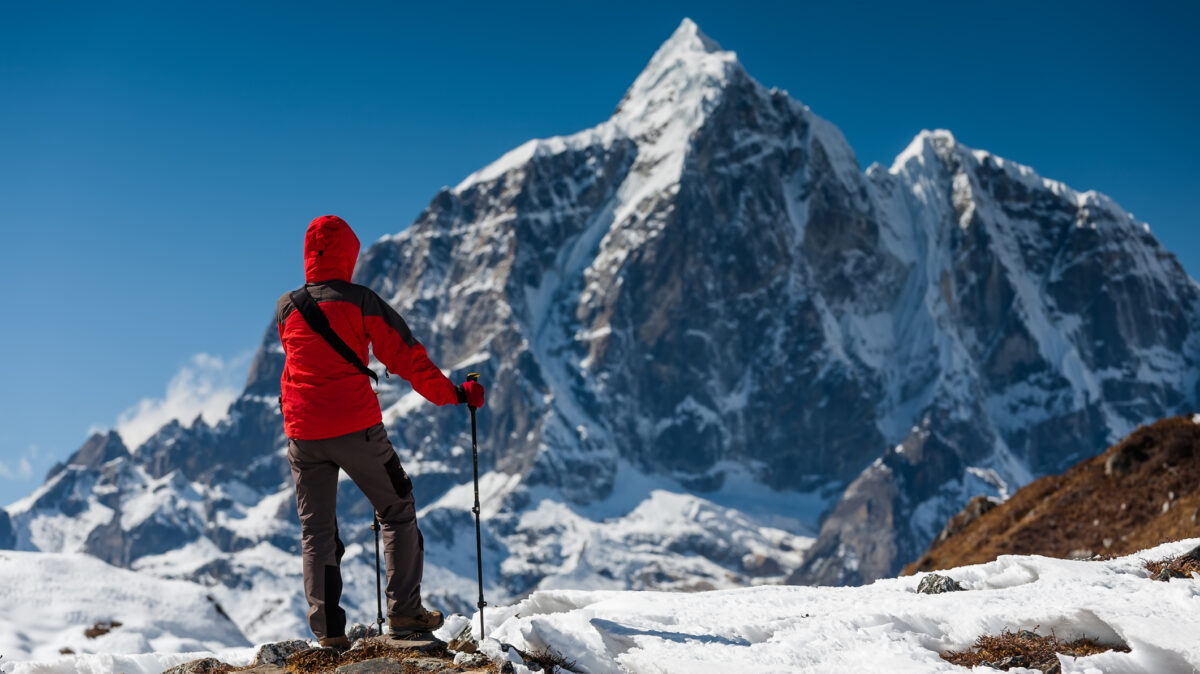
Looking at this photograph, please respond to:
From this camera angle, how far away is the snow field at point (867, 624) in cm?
994

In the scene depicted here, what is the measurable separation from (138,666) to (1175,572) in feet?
37.2

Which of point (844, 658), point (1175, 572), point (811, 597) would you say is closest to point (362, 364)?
point (844, 658)

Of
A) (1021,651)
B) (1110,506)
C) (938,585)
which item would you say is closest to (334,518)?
(1021,651)

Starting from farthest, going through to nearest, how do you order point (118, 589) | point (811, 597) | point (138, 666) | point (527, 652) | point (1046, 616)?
point (118, 589)
point (811, 597)
point (138, 666)
point (1046, 616)
point (527, 652)

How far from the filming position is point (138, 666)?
1166 centimetres

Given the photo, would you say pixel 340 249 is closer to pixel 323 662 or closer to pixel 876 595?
pixel 323 662

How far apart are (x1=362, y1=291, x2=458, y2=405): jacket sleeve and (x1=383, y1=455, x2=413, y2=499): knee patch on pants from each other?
742 millimetres

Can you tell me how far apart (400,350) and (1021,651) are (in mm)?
6418

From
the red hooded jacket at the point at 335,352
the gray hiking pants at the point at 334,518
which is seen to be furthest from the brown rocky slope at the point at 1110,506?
the red hooded jacket at the point at 335,352

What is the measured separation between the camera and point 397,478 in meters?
10.8

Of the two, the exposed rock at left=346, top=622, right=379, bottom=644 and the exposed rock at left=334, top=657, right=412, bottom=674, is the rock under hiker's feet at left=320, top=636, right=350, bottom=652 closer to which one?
the exposed rock at left=334, top=657, right=412, bottom=674

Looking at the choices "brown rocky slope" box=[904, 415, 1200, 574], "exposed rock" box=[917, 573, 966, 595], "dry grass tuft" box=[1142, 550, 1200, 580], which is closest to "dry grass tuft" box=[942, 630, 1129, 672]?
"dry grass tuft" box=[1142, 550, 1200, 580]

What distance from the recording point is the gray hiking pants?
419 inches

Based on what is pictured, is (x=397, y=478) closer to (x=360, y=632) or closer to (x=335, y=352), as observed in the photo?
(x=335, y=352)
